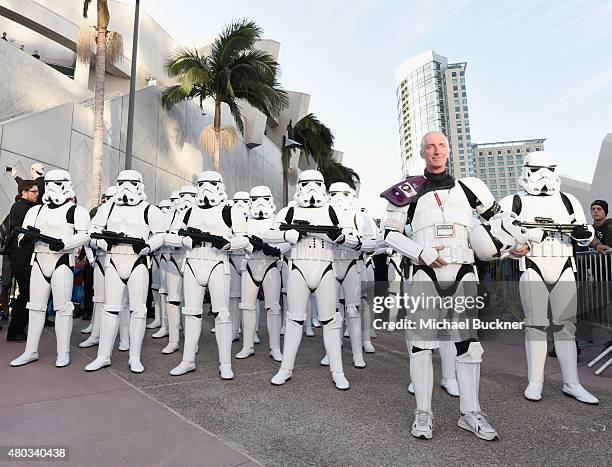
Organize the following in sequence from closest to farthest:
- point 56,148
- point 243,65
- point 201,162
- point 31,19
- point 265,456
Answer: point 265,456 < point 56,148 < point 243,65 < point 31,19 < point 201,162

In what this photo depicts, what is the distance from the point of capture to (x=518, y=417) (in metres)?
2.85

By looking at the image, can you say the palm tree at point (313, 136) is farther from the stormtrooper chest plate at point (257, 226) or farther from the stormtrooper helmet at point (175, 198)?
the stormtrooper chest plate at point (257, 226)

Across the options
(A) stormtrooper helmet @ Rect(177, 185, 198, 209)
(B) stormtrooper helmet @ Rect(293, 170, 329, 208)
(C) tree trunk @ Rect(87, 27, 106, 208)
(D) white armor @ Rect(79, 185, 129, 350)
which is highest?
(C) tree trunk @ Rect(87, 27, 106, 208)

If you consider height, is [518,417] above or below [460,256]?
below

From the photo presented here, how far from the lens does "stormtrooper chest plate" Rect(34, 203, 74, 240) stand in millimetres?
4219

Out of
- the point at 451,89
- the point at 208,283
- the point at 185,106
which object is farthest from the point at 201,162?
the point at 451,89

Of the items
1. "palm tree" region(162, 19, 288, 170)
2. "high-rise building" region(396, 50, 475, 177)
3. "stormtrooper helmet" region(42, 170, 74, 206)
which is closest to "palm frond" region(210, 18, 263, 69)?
"palm tree" region(162, 19, 288, 170)

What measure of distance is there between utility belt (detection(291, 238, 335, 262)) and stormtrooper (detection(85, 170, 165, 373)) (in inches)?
58.7

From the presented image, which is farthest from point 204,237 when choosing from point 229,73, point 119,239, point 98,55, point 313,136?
point 313,136

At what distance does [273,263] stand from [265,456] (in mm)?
2897

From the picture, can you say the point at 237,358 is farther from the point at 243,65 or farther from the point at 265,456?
the point at 243,65

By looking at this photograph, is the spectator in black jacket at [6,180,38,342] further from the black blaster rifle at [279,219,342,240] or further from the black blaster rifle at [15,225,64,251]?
the black blaster rifle at [279,219,342,240]

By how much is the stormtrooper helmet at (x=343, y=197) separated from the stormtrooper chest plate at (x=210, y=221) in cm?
171

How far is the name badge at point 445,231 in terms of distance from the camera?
8.77ft
